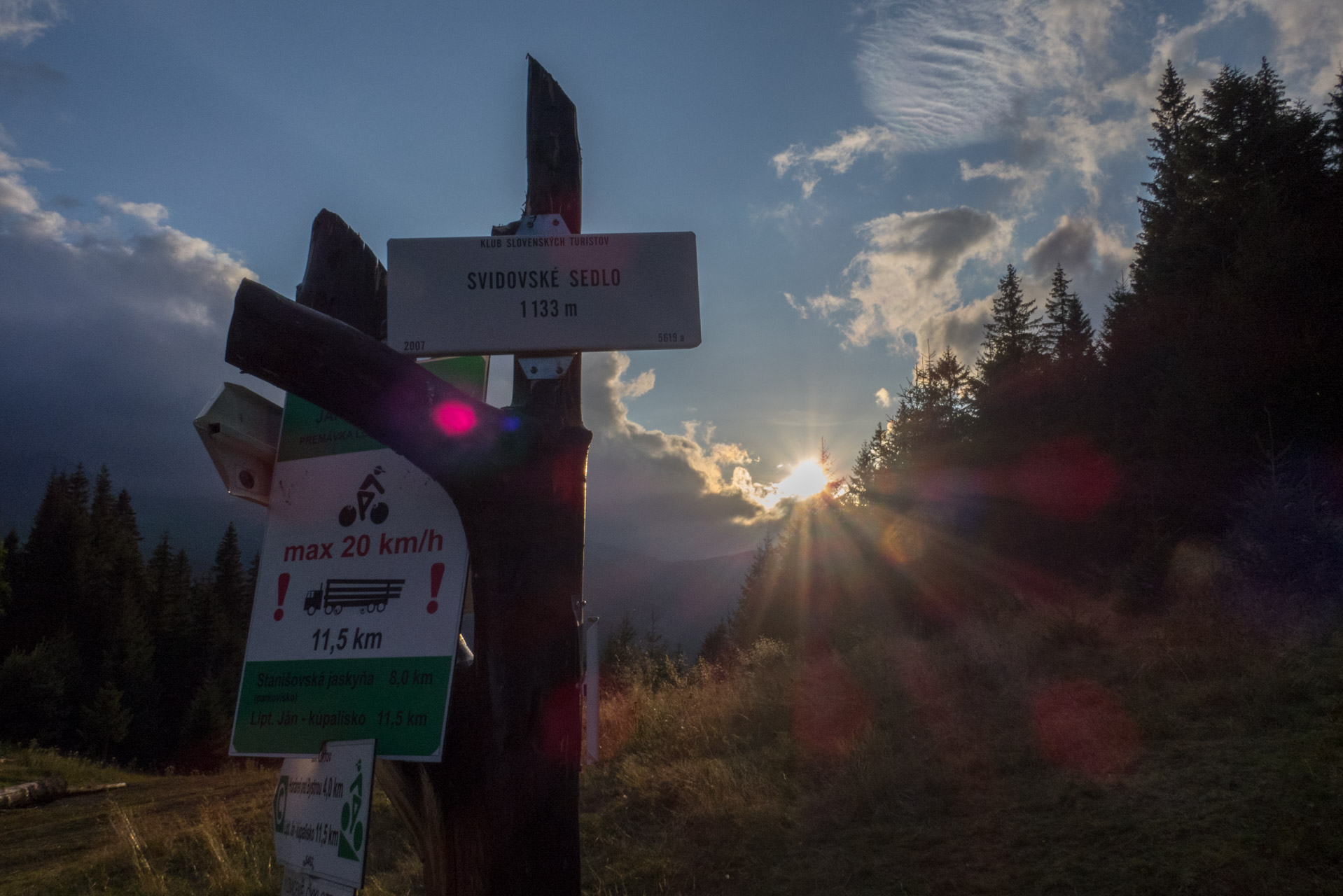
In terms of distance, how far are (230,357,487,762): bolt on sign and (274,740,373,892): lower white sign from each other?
0.18 ft

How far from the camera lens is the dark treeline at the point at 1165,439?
16938 mm

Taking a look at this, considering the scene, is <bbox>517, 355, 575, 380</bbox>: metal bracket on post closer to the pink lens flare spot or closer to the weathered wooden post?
the weathered wooden post

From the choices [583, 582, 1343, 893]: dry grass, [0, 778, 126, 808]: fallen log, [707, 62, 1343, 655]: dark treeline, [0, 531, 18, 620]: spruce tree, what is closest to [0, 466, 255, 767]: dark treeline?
[0, 531, 18, 620]: spruce tree

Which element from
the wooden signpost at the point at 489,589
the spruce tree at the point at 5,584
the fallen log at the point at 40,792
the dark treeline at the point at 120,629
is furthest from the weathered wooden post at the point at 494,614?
the spruce tree at the point at 5,584

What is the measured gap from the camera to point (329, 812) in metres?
2.16

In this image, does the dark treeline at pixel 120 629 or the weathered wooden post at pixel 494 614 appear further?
the dark treeline at pixel 120 629

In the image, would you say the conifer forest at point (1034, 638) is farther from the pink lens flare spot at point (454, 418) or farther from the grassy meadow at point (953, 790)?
the pink lens flare spot at point (454, 418)

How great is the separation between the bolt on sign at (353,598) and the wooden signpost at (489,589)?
104mm

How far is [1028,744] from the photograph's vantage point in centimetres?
675

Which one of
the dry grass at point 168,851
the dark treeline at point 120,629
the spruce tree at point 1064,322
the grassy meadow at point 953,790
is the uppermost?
the spruce tree at point 1064,322

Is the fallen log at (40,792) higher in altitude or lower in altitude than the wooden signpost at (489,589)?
lower

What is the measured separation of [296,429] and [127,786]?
806 inches

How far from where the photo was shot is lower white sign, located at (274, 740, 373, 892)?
208 centimetres

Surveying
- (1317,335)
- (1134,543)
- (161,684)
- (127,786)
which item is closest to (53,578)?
(161,684)
